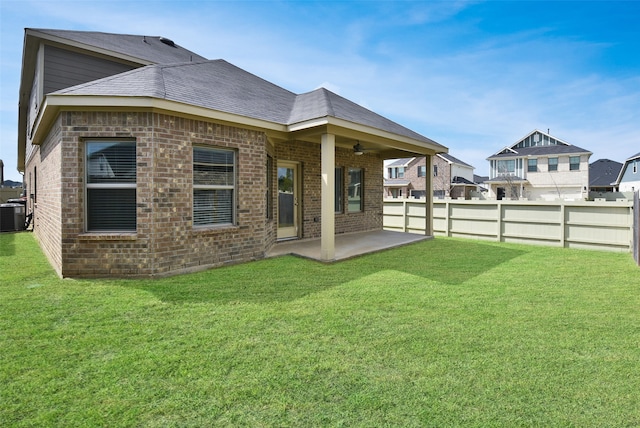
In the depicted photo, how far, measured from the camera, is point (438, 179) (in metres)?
39.9

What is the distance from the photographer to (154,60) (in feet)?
35.7

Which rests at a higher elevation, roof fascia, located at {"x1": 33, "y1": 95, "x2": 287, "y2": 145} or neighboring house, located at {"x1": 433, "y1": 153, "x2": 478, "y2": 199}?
neighboring house, located at {"x1": 433, "y1": 153, "x2": 478, "y2": 199}

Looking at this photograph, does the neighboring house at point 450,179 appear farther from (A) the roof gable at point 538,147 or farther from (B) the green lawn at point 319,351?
(B) the green lawn at point 319,351

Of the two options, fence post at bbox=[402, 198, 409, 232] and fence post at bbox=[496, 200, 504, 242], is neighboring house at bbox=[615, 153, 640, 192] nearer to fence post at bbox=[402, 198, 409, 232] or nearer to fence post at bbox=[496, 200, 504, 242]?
fence post at bbox=[496, 200, 504, 242]

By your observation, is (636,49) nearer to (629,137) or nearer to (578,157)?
(578,157)

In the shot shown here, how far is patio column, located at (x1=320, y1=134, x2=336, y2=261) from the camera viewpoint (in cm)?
725

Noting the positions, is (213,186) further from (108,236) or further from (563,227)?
(563,227)

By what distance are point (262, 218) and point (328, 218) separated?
4.93 feet

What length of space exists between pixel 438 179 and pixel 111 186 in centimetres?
3844

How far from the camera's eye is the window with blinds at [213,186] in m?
6.54

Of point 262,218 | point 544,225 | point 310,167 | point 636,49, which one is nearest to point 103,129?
point 262,218

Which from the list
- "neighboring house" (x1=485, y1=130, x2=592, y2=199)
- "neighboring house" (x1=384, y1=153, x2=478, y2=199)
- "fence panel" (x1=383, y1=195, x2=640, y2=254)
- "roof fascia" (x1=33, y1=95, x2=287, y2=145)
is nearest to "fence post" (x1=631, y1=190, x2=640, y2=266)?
"fence panel" (x1=383, y1=195, x2=640, y2=254)

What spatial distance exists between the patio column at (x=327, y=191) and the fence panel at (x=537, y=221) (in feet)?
21.8

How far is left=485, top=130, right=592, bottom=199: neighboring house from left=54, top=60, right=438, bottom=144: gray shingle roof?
31.1m
